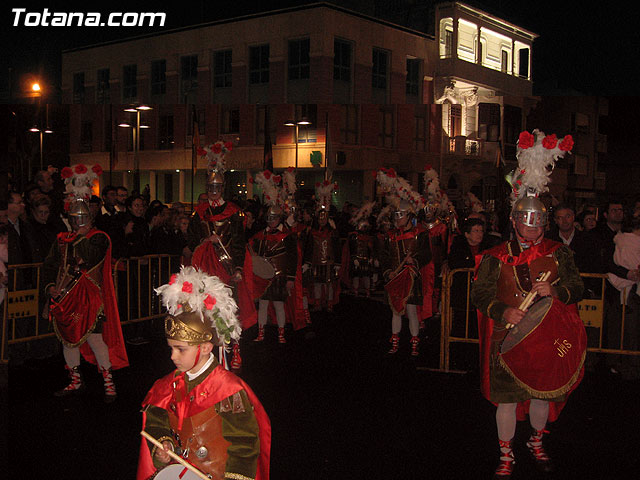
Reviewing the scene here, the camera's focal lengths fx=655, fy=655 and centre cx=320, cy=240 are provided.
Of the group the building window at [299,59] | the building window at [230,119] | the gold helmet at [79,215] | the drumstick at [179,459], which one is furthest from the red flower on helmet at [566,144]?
the building window at [230,119]

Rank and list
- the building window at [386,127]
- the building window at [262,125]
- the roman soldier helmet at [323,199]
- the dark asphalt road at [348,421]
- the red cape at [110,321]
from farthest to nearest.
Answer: the building window at [262,125], the building window at [386,127], the roman soldier helmet at [323,199], the red cape at [110,321], the dark asphalt road at [348,421]

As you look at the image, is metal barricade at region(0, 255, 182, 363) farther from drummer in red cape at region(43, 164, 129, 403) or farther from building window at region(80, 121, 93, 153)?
building window at region(80, 121, 93, 153)

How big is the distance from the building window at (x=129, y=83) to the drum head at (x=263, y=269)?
51.6 feet

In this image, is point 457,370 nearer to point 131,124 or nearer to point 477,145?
point 477,145

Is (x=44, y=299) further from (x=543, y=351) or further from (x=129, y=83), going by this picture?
(x=129, y=83)

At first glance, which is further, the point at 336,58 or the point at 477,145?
the point at 336,58

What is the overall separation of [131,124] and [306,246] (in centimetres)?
887

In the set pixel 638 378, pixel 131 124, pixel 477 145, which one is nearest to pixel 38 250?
pixel 638 378

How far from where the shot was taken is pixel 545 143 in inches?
197

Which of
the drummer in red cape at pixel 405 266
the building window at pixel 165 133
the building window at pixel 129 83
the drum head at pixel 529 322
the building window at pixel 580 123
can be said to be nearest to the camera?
the drum head at pixel 529 322

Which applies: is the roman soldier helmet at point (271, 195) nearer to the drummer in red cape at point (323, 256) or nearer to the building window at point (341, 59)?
the drummer in red cape at point (323, 256)

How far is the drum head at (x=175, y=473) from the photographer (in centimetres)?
297

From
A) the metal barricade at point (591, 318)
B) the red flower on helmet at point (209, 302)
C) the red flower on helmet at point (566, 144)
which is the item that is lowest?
the metal barricade at point (591, 318)

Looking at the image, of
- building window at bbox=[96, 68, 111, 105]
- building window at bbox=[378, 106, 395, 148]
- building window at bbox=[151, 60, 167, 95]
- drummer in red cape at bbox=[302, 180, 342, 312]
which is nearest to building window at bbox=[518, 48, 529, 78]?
building window at bbox=[378, 106, 395, 148]
